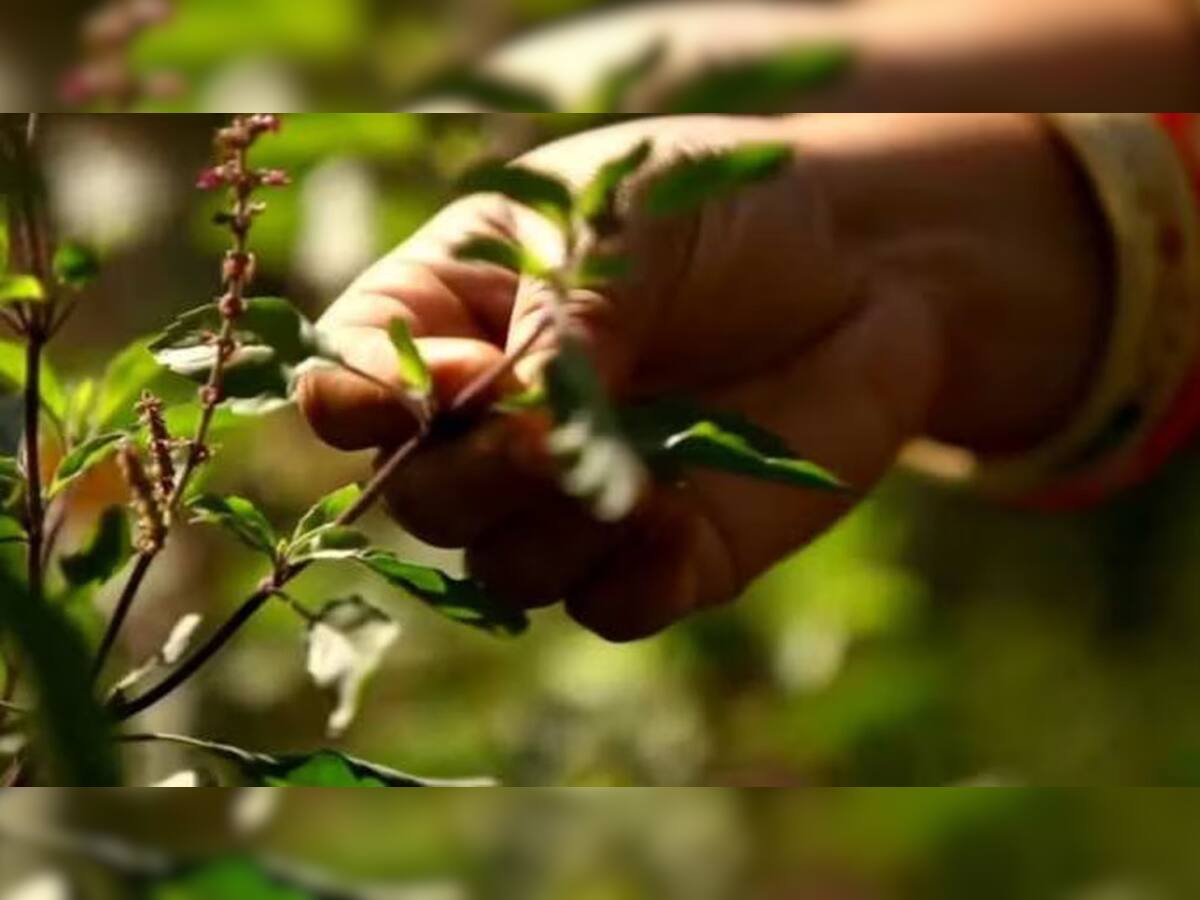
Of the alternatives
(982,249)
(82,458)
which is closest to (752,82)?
(82,458)

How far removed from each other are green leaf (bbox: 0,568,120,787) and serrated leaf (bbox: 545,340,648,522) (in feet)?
0.20

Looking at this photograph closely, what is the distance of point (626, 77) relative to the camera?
0.25 m

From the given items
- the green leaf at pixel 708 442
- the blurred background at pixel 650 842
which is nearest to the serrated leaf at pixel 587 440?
the green leaf at pixel 708 442

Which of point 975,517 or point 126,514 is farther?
point 975,517

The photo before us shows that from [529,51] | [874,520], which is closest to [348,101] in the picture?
[529,51]

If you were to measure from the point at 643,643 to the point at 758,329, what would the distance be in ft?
0.39

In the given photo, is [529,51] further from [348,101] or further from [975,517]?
[975,517]

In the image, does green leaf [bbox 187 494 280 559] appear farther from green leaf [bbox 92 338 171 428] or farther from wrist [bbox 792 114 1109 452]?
wrist [bbox 792 114 1109 452]

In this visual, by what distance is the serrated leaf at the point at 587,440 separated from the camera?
20cm

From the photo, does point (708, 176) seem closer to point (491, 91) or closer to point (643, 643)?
point (491, 91)

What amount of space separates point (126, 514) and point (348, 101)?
0.07 meters

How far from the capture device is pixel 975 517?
55cm

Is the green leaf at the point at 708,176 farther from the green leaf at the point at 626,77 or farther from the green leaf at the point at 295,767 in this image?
the green leaf at the point at 295,767

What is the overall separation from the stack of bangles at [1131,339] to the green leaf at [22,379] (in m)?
0.23
